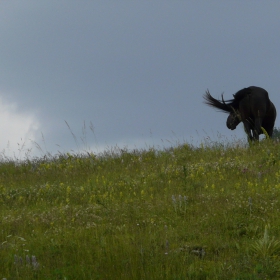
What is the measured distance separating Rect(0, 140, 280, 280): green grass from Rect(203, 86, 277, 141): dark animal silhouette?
117 inches

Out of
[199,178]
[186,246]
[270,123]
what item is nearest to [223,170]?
[199,178]

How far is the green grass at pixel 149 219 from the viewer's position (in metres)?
5.28

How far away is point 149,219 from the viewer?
7027 mm

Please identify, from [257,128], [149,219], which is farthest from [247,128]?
[149,219]

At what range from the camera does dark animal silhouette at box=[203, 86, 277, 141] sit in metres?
14.9

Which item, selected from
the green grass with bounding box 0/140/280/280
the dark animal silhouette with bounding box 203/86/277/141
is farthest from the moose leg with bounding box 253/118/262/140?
the green grass with bounding box 0/140/280/280

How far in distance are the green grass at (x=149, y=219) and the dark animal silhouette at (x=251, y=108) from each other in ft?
9.75

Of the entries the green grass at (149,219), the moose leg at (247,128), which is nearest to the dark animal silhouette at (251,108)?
the moose leg at (247,128)

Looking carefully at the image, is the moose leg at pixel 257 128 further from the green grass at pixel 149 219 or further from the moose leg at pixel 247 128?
the green grass at pixel 149 219

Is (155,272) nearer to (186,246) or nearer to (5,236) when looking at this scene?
(186,246)

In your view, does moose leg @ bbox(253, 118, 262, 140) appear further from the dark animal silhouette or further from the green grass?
the green grass

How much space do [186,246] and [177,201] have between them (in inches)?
77.1

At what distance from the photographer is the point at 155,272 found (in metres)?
5.02

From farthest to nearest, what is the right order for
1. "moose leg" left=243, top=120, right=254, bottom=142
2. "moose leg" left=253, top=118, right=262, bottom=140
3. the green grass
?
"moose leg" left=243, top=120, right=254, bottom=142
"moose leg" left=253, top=118, right=262, bottom=140
the green grass
